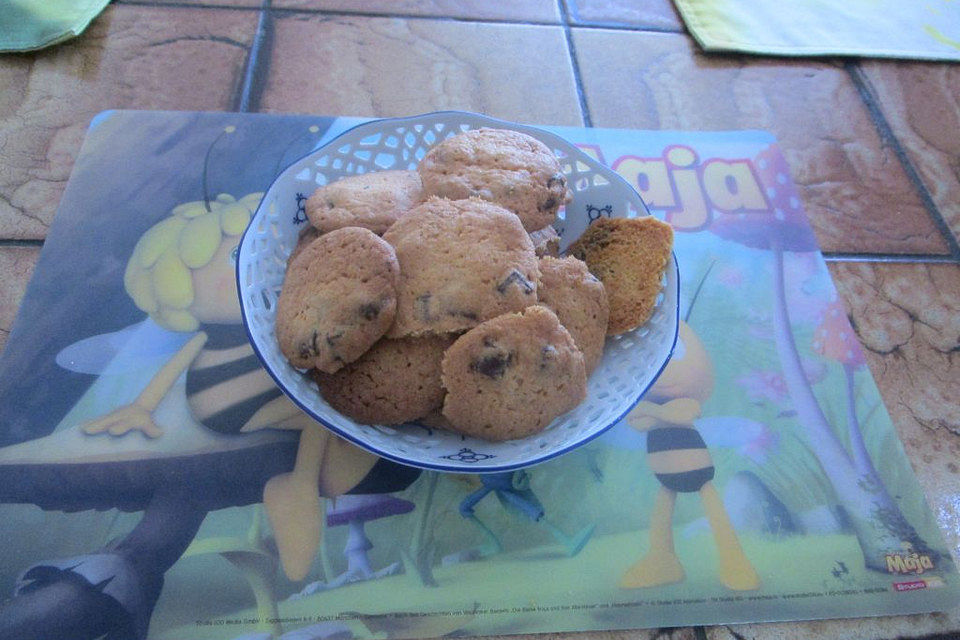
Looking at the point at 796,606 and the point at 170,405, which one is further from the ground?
the point at 170,405

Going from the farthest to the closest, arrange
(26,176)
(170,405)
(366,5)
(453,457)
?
(366,5) < (26,176) < (170,405) < (453,457)

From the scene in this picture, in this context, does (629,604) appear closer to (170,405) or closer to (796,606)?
(796,606)

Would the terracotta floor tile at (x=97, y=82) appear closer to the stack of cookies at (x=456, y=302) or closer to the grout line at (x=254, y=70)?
the grout line at (x=254, y=70)

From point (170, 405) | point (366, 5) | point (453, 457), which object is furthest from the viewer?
point (366, 5)

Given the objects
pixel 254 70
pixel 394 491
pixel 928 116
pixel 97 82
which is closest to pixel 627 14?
pixel 928 116

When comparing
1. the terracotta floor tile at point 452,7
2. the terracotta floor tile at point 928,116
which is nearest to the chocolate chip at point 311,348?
the terracotta floor tile at point 452,7

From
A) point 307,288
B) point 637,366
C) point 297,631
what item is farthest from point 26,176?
point 637,366

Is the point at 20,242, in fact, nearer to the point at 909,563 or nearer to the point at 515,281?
the point at 515,281
